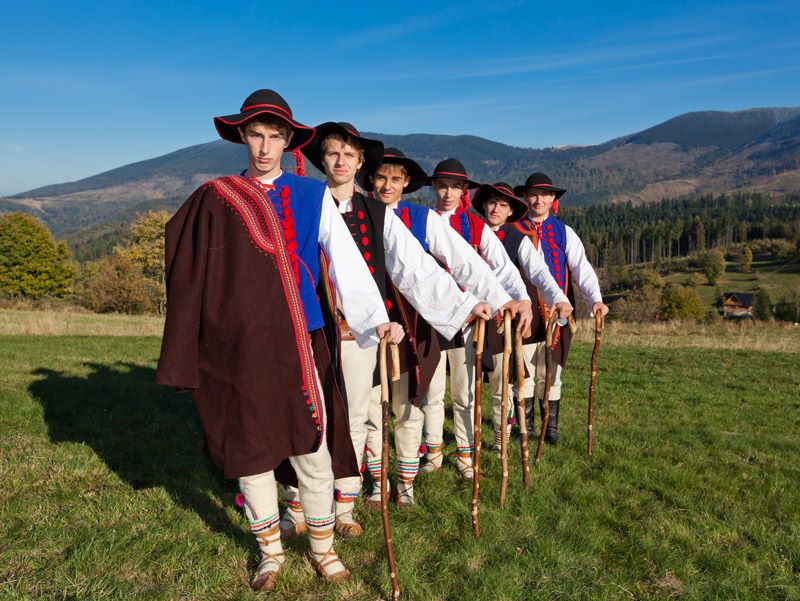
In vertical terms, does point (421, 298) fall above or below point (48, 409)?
above

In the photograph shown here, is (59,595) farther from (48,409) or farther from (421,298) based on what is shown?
(48,409)

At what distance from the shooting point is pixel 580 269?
6.19 metres

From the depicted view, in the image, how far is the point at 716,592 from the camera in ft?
11.3

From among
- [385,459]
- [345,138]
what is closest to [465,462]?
[385,459]

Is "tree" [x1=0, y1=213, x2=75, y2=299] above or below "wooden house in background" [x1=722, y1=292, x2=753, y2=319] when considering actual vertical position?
above

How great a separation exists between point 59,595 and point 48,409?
16.0 ft

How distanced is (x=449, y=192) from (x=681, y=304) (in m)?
77.0

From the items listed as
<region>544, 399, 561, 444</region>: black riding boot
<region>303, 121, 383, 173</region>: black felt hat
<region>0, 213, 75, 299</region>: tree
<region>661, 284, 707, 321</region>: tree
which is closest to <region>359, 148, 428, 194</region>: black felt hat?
<region>303, 121, 383, 173</region>: black felt hat

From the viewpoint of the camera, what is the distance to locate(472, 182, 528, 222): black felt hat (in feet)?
17.9

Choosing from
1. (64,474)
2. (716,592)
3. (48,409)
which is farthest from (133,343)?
(716,592)

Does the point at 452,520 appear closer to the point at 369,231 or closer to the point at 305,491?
the point at 305,491

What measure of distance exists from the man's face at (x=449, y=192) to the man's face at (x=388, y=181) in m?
0.62

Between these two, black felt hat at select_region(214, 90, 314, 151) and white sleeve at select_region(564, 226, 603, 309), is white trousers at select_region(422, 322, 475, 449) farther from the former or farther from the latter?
black felt hat at select_region(214, 90, 314, 151)

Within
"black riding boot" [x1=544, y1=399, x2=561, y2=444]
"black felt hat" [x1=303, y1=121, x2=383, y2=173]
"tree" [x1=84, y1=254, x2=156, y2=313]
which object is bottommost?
"tree" [x1=84, y1=254, x2=156, y2=313]
